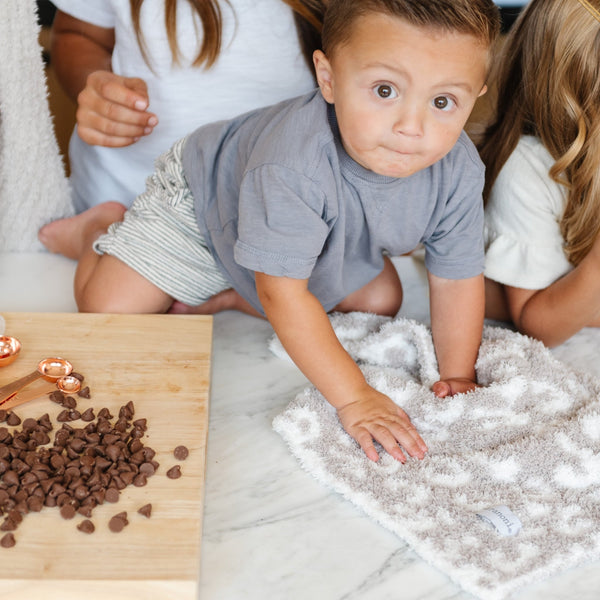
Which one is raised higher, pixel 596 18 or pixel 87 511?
pixel 596 18

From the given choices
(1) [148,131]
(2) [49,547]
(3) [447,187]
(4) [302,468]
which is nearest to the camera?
(2) [49,547]

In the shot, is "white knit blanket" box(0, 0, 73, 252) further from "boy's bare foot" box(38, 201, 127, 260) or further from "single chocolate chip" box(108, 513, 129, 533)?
"single chocolate chip" box(108, 513, 129, 533)

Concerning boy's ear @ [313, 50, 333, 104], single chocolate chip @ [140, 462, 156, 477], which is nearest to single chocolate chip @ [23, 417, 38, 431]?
single chocolate chip @ [140, 462, 156, 477]

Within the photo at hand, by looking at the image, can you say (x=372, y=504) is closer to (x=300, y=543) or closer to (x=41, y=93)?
(x=300, y=543)

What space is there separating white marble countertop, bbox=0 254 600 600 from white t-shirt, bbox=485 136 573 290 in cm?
39

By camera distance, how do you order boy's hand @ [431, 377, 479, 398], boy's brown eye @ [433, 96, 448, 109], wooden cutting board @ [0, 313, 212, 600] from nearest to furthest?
wooden cutting board @ [0, 313, 212, 600] → boy's brown eye @ [433, 96, 448, 109] → boy's hand @ [431, 377, 479, 398]

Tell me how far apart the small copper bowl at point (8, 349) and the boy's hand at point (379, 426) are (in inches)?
15.9

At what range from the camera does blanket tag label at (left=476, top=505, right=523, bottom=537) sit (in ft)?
2.68

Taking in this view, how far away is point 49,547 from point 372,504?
13.3 inches

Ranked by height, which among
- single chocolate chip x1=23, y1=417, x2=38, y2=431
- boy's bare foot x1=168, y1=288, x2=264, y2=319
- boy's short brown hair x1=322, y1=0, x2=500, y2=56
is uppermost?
boy's short brown hair x1=322, y1=0, x2=500, y2=56

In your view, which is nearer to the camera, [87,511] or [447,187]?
[87,511]

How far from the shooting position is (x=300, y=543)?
822 mm

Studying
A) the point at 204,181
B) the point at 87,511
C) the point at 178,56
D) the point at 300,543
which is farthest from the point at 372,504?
the point at 178,56

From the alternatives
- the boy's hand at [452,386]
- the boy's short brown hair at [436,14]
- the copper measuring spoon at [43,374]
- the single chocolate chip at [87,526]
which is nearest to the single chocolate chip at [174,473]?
the single chocolate chip at [87,526]
